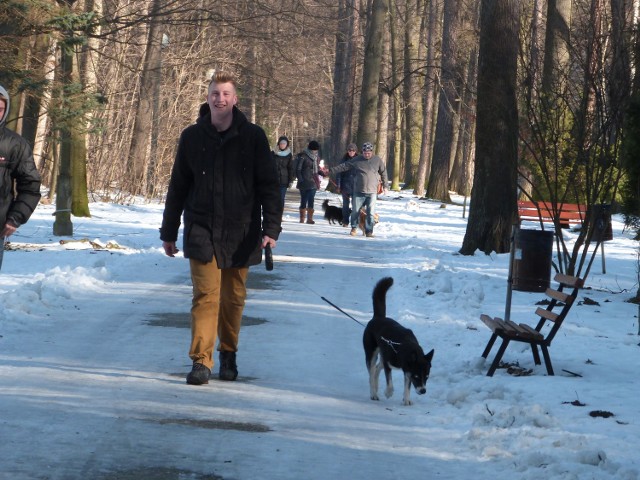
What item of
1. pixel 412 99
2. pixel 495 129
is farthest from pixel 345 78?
pixel 495 129

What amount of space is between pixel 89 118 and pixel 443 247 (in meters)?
7.38

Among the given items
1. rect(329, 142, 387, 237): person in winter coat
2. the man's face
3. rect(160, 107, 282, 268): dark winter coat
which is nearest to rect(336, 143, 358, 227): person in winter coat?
rect(329, 142, 387, 237): person in winter coat

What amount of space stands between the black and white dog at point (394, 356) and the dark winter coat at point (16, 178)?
9.10 ft

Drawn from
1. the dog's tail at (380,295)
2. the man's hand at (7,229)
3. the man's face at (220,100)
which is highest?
the man's face at (220,100)

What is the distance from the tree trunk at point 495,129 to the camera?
1908cm

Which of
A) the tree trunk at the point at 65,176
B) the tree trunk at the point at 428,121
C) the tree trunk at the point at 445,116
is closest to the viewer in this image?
the tree trunk at the point at 65,176

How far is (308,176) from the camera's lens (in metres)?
27.8

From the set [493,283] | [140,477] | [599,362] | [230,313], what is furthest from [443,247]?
[140,477]

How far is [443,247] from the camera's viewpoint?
72.1 feet

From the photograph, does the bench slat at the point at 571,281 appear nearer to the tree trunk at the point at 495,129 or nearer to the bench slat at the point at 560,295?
the bench slat at the point at 560,295

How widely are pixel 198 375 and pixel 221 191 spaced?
1415 millimetres

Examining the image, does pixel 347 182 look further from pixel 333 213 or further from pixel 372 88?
pixel 372 88

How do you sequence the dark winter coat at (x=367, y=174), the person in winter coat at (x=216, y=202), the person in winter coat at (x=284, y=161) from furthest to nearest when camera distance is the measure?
the person in winter coat at (x=284, y=161) → the dark winter coat at (x=367, y=174) → the person in winter coat at (x=216, y=202)

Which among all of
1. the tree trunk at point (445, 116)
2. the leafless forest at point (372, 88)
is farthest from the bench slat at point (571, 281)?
the tree trunk at point (445, 116)
